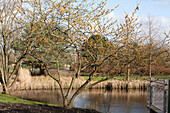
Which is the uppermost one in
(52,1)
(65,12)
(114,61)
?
(52,1)

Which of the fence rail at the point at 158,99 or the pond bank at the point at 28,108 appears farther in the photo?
the fence rail at the point at 158,99

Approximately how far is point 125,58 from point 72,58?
192 centimetres

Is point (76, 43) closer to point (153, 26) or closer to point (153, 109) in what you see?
point (153, 109)

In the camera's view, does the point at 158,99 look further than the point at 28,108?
Yes

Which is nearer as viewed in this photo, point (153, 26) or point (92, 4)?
point (92, 4)

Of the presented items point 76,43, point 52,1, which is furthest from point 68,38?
point 52,1

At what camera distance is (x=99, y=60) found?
280 inches

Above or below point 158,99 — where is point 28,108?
above

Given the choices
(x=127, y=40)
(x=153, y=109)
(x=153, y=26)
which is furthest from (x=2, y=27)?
(x=153, y=26)

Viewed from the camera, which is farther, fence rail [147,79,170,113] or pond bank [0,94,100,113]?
fence rail [147,79,170,113]

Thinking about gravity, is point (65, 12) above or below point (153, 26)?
below

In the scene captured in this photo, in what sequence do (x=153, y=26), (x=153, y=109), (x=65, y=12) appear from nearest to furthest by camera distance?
(x=65, y=12), (x=153, y=109), (x=153, y=26)

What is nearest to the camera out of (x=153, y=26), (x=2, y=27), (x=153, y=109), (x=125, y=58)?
(x=125, y=58)

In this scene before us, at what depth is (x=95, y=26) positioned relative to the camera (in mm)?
7102
